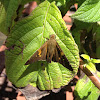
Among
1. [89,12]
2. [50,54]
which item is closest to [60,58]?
[50,54]

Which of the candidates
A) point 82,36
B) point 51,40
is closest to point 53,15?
point 51,40

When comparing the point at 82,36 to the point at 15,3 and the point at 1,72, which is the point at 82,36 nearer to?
the point at 15,3

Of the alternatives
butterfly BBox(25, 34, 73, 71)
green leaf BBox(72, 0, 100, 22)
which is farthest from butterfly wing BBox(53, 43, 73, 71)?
green leaf BBox(72, 0, 100, 22)

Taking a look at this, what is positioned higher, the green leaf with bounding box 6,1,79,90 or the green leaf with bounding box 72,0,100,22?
the green leaf with bounding box 72,0,100,22

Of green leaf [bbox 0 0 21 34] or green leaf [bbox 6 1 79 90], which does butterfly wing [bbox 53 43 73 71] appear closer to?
green leaf [bbox 6 1 79 90]

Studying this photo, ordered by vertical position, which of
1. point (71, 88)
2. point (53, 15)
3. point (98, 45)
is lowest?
point (71, 88)
